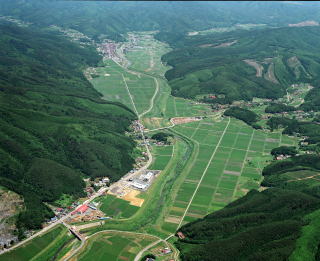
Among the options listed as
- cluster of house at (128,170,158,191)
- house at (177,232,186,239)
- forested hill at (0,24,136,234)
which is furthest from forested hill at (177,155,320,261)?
forested hill at (0,24,136,234)

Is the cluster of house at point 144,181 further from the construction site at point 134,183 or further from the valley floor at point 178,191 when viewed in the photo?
the valley floor at point 178,191

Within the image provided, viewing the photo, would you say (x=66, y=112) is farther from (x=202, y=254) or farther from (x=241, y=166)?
(x=202, y=254)

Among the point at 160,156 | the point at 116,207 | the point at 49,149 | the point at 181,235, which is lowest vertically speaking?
the point at 160,156

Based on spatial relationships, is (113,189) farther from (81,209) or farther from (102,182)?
(81,209)

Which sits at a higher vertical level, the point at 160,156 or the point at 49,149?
the point at 49,149

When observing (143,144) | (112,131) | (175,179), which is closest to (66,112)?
(112,131)

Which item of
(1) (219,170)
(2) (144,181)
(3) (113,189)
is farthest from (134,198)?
(1) (219,170)
